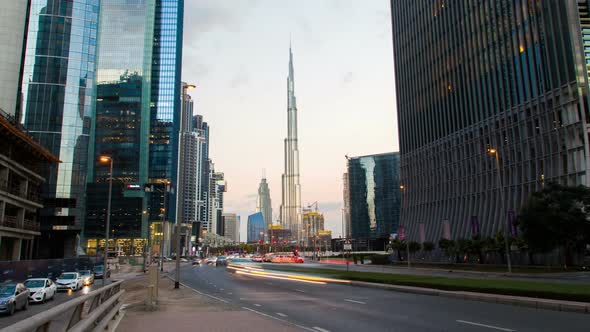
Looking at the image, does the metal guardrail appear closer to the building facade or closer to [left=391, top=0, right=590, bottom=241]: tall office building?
[left=391, top=0, right=590, bottom=241]: tall office building

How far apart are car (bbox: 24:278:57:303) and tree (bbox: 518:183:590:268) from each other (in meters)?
46.7

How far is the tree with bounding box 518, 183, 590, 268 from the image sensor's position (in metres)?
47.0

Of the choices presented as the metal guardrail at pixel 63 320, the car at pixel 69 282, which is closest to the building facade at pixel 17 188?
the car at pixel 69 282

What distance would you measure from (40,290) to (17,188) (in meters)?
53.2

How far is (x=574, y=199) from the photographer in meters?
49.8

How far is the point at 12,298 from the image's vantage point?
21781mm

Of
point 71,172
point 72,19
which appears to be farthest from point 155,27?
point 71,172

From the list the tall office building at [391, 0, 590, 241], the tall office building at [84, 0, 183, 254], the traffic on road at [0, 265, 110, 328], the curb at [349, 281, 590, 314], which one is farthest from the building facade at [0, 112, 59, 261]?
the tall office building at [84, 0, 183, 254]

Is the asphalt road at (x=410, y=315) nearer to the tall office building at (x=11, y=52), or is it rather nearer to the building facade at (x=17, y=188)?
the building facade at (x=17, y=188)

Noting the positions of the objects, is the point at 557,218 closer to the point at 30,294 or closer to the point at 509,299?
the point at 509,299

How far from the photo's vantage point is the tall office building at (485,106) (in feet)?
209

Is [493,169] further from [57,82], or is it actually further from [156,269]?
[57,82]

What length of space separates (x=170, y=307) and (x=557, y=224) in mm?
42849

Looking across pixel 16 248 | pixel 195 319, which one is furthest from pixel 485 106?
pixel 16 248
